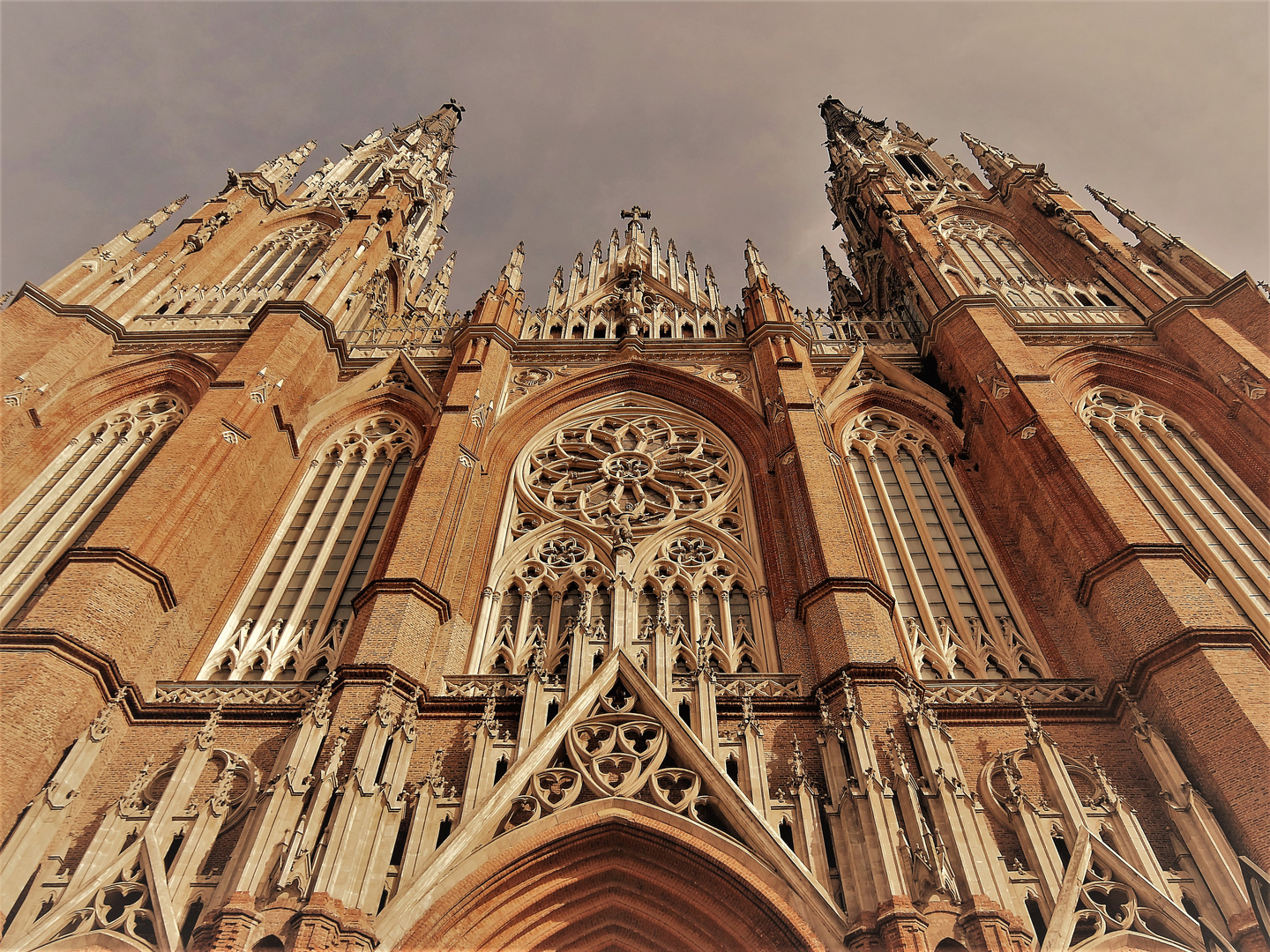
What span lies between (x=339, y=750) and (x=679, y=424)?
11003 millimetres

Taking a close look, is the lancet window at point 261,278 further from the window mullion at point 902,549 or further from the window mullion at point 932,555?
the window mullion at point 932,555

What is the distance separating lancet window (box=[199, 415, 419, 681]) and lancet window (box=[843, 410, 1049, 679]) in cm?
920

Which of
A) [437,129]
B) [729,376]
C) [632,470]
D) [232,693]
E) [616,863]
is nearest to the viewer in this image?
[616,863]

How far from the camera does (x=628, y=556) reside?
48.7 ft

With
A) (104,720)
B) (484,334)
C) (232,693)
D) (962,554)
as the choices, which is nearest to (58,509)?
(232,693)

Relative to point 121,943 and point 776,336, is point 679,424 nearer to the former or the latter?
point 776,336

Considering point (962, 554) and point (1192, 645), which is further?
point (962, 554)

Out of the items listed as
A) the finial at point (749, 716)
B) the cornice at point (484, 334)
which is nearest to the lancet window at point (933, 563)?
the finial at point (749, 716)

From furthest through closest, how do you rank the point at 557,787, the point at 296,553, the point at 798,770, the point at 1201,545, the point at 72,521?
the point at 296,553 → the point at 72,521 → the point at 1201,545 → the point at 798,770 → the point at 557,787

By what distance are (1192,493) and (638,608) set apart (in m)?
10.1

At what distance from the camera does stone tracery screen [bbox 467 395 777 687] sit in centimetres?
1366

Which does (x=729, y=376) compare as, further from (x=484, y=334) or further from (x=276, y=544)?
(x=276, y=544)

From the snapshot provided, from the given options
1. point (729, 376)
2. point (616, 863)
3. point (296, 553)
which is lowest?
Result: point (616, 863)

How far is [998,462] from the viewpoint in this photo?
1698cm
